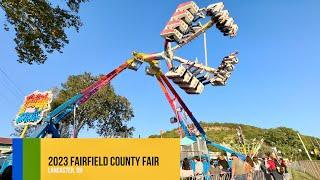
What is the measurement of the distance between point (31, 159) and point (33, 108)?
2503 centimetres

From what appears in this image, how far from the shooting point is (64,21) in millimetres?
17453

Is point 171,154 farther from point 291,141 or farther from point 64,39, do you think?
point 291,141

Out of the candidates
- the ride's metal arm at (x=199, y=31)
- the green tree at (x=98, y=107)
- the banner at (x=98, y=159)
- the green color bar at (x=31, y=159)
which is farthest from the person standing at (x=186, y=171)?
the green tree at (x=98, y=107)

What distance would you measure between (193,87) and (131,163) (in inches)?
808

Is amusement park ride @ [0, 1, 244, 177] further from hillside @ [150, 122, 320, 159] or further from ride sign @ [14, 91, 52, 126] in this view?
hillside @ [150, 122, 320, 159]

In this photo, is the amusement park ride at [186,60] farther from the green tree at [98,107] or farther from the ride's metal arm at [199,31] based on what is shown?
the green tree at [98,107]

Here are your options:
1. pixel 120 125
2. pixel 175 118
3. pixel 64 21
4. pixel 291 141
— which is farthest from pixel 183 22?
pixel 291 141

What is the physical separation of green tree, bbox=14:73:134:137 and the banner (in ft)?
151

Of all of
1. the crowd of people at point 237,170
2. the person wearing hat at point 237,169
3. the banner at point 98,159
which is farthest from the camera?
the crowd of people at point 237,170

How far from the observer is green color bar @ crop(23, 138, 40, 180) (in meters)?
7.78

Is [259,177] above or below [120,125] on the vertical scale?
below

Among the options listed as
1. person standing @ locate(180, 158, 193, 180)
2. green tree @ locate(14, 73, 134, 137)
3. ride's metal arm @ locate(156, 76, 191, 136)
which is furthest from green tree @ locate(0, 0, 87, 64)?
green tree @ locate(14, 73, 134, 137)

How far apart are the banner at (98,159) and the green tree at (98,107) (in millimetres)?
46078

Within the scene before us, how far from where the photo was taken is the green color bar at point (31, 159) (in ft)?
25.5
